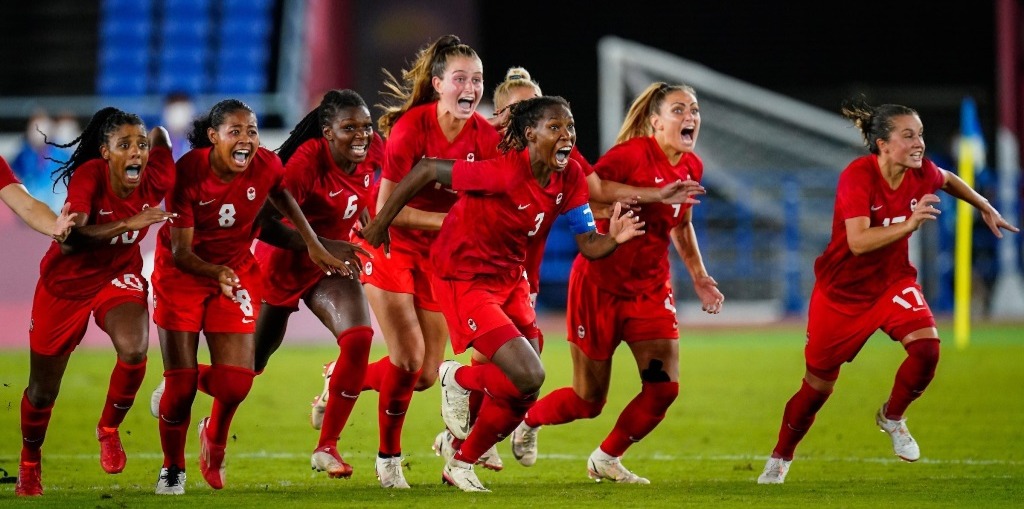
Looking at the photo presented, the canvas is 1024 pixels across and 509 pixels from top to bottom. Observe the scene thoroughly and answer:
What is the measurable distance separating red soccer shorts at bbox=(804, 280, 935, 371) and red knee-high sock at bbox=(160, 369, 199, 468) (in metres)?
3.36

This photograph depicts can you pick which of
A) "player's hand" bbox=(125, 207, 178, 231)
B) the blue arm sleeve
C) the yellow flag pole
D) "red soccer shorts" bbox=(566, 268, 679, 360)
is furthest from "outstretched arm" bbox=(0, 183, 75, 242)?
the yellow flag pole

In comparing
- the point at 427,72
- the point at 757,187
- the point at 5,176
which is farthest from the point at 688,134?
the point at 757,187

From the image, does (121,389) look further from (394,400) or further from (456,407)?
(456,407)

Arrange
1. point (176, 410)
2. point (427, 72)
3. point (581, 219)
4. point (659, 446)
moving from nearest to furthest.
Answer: point (581, 219) < point (176, 410) < point (427, 72) < point (659, 446)

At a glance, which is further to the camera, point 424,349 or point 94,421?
point 94,421

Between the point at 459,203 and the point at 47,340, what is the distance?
2237 millimetres

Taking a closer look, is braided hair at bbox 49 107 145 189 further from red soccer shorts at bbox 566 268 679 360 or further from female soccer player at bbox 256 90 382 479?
red soccer shorts at bbox 566 268 679 360

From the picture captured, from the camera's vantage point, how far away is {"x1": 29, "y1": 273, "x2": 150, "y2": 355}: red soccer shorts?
7.44 metres

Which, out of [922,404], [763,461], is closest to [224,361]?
[763,461]

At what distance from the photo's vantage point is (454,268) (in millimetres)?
7355

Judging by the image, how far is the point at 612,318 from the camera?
320 inches

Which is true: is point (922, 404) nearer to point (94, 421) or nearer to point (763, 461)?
point (763, 461)

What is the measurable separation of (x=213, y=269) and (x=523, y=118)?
5.82 ft

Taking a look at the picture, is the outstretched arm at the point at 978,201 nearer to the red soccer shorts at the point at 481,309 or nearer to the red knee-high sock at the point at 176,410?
the red soccer shorts at the point at 481,309
